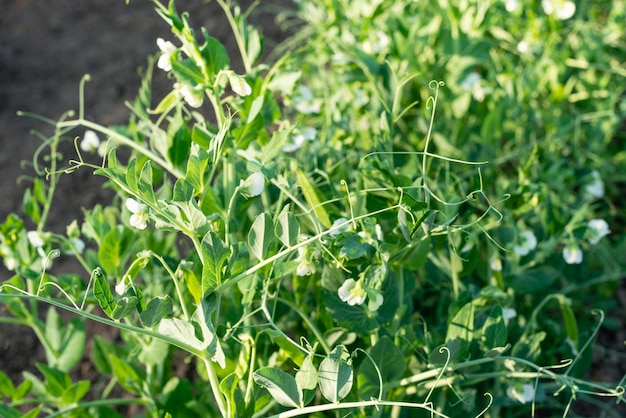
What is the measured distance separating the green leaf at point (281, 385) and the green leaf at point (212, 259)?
0.13m

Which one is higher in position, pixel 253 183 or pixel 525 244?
pixel 253 183

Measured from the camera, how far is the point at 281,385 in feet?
2.66

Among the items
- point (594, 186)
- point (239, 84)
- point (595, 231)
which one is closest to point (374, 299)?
point (239, 84)

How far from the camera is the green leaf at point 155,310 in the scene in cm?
81

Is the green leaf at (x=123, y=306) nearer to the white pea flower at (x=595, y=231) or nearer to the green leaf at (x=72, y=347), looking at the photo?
the green leaf at (x=72, y=347)

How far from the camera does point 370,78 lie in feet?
4.91

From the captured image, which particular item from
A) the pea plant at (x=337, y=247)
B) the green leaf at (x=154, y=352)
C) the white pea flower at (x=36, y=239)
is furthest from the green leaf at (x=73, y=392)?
the white pea flower at (x=36, y=239)

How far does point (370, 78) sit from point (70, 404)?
0.88 meters

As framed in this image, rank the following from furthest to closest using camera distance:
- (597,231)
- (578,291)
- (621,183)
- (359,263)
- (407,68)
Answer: (621,183) → (407,68) → (578,291) → (597,231) → (359,263)

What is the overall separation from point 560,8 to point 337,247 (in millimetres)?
1144

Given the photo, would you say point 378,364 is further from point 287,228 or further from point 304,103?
point 304,103

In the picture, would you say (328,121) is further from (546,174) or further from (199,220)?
(199,220)

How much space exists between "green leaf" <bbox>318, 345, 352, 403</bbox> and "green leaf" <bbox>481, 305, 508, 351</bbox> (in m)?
0.26

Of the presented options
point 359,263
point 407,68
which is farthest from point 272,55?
point 359,263
